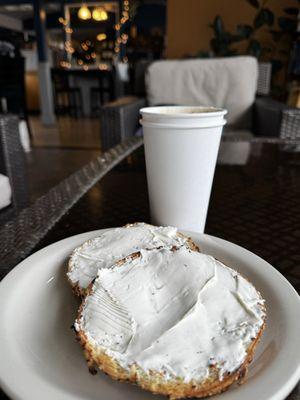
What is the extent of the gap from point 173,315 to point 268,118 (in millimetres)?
1999

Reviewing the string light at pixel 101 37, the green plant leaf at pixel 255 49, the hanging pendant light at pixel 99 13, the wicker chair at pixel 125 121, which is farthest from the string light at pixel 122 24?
the wicker chair at pixel 125 121

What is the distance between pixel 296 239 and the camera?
604mm

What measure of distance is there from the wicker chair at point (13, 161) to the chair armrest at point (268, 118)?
1.39 m

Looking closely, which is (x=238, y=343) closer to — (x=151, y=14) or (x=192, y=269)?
(x=192, y=269)

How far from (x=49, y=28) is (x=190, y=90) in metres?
9.43

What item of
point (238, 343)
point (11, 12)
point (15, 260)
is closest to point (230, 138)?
point (15, 260)

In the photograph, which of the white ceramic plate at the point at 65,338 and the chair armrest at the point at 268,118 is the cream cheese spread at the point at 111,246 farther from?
the chair armrest at the point at 268,118

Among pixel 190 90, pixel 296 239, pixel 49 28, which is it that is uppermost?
pixel 49 28

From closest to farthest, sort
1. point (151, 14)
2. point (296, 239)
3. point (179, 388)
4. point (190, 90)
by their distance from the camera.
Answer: point (179, 388) → point (296, 239) → point (190, 90) → point (151, 14)

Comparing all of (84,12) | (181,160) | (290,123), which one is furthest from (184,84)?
(84,12)

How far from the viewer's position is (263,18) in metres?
3.35

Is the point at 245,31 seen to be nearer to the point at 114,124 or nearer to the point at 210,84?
the point at 210,84

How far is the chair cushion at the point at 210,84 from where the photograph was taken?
2.63m

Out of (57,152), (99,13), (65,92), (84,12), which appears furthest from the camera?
(99,13)
